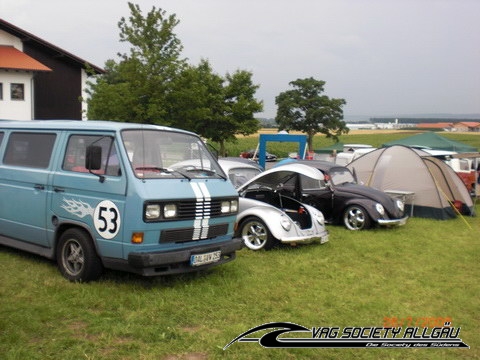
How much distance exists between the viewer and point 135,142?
6.12m

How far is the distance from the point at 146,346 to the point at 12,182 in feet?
12.5

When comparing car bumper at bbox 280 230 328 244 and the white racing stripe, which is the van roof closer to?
the white racing stripe

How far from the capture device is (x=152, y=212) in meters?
5.61

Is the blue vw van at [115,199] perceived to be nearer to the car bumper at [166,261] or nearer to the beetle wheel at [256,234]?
the car bumper at [166,261]

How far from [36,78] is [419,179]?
1003 inches

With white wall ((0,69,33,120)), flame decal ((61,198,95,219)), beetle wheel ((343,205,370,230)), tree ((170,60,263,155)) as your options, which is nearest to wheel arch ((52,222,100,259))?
flame decal ((61,198,95,219))

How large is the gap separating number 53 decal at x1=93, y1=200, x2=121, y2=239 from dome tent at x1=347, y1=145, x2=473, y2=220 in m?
9.62

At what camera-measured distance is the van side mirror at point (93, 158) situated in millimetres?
5844

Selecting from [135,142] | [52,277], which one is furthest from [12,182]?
[135,142]

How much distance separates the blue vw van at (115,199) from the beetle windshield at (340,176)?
5.49 m

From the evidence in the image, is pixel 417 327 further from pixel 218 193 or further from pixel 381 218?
pixel 381 218

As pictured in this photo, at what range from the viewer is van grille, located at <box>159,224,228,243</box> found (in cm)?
580
